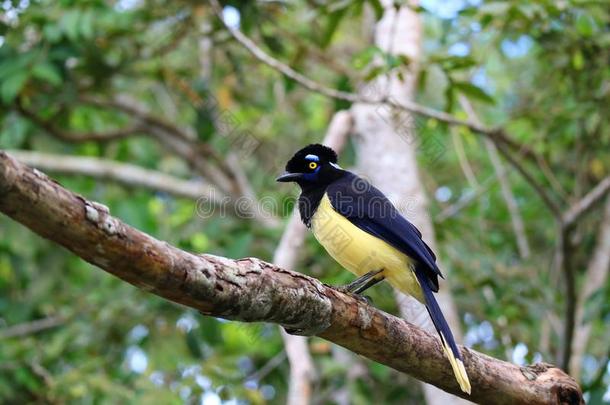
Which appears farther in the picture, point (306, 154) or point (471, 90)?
point (471, 90)

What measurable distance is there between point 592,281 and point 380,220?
3.06m

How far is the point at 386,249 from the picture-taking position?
4.38m

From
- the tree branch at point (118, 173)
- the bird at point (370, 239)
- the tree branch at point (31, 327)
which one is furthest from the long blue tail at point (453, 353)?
the tree branch at point (31, 327)

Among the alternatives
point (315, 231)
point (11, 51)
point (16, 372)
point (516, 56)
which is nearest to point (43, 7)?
point (11, 51)

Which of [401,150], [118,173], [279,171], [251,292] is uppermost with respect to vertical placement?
[251,292]

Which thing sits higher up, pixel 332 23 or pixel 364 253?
pixel 332 23

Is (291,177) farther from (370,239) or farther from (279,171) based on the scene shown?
(279,171)

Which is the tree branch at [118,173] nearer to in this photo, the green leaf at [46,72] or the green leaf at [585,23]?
the green leaf at [46,72]

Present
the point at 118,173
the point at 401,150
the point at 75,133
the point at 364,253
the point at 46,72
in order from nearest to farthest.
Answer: the point at 364,253 → the point at 401,150 → the point at 46,72 → the point at 118,173 → the point at 75,133

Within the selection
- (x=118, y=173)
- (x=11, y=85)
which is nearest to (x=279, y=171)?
(x=118, y=173)

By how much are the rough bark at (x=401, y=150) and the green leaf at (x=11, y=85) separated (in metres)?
2.61

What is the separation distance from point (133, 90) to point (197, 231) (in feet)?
7.01

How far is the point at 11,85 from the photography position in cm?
628

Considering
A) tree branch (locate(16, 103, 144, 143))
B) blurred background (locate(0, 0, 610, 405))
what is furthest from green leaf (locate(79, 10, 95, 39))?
tree branch (locate(16, 103, 144, 143))
